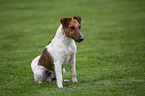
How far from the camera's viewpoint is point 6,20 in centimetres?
2261

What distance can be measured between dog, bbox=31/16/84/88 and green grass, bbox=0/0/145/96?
0.41 meters

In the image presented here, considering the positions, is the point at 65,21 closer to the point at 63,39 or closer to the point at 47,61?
the point at 63,39

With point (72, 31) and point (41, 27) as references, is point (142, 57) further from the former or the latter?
point (41, 27)

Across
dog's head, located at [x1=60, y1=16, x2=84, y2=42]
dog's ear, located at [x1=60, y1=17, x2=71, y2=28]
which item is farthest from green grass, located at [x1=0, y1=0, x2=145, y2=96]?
dog's ear, located at [x1=60, y1=17, x2=71, y2=28]

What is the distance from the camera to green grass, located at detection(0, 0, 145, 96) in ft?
22.0

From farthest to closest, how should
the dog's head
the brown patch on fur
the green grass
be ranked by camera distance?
the brown patch on fur < the green grass < the dog's head

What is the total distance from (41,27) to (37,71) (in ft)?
40.7

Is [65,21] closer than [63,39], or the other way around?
[65,21]

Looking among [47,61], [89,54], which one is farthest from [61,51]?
[89,54]

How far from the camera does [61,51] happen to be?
671cm

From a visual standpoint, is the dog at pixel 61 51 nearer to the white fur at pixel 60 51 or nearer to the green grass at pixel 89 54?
the white fur at pixel 60 51

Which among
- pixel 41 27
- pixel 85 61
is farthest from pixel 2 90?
pixel 41 27

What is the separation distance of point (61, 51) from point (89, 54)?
4.84 m

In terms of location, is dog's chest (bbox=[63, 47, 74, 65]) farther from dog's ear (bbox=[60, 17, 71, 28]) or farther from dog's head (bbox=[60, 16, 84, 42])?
dog's ear (bbox=[60, 17, 71, 28])
